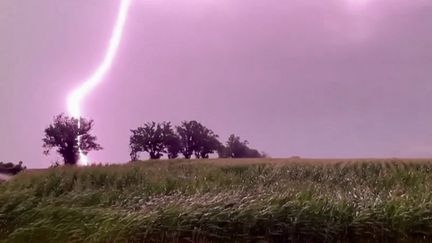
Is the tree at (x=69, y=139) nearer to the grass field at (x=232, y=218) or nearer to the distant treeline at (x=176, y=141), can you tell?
the distant treeline at (x=176, y=141)

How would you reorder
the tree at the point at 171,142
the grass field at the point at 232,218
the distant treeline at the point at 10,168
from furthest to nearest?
the tree at the point at 171,142
the distant treeline at the point at 10,168
the grass field at the point at 232,218

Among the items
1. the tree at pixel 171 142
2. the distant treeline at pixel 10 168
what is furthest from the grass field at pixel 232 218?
the tree at pixel 171 142

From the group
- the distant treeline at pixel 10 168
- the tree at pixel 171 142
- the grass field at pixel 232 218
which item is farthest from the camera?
the tree at pixel 171 142

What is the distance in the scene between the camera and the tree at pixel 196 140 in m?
53.4

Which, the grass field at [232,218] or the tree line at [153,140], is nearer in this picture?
the grass field at [232,218]

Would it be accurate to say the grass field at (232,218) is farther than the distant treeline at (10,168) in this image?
No

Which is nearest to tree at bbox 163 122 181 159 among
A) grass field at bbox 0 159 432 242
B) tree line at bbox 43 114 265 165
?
tree line at bbox 43 114 265 165

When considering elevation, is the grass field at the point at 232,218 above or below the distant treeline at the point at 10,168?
below

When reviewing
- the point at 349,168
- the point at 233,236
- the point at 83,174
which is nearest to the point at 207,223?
the point at 233,236

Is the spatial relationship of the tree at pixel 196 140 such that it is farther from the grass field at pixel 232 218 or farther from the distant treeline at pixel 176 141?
the grass field at pixel 232 218

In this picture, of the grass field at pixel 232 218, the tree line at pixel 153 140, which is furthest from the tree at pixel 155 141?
the grass field at pixel 232 218

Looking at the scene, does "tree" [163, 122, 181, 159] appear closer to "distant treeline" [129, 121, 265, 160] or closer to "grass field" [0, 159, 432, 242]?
"distant treeline" [129, 121, 265, 160]

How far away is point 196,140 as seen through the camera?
177 ft

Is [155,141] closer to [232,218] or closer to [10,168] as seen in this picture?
[10,168]
